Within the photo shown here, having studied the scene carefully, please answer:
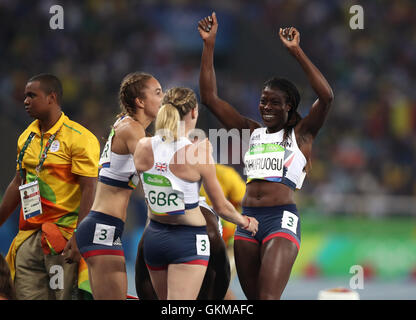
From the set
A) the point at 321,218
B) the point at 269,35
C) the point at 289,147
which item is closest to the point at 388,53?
the point at 269,35

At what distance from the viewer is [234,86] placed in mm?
17422

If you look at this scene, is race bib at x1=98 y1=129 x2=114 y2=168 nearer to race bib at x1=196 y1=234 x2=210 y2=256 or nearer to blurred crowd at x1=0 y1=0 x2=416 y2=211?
race bib at x1=196 y1=234 x2=210 y2=256

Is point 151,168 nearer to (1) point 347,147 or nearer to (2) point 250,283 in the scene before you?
(2) point 250,283

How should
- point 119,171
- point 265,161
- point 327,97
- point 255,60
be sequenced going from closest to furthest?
point 119,171, point 327,97, point 265,161, point 255,60

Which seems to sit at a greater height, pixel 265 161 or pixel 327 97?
pixel 327 97

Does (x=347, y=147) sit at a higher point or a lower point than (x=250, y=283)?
higher

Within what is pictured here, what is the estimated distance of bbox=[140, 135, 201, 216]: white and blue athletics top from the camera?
16.0 ft

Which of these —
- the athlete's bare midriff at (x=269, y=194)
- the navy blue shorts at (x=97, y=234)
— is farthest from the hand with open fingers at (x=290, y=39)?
the navy blue shorts at (x=97, y=234)

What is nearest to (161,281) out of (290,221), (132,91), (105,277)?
(105,277)

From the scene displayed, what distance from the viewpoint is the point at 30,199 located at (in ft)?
19.7

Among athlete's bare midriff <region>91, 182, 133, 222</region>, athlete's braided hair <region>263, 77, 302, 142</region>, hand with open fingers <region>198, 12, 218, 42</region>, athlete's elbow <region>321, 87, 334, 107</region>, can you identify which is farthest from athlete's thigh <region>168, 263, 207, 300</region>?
hand with open fingers <region>198, 12, 218, 42</region>

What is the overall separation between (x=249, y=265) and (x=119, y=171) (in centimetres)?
131

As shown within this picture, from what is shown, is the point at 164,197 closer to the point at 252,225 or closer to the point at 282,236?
the point at 252,225

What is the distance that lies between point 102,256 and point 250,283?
48.2 inches
